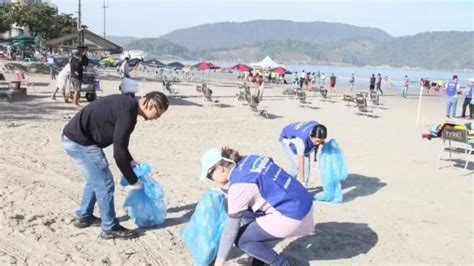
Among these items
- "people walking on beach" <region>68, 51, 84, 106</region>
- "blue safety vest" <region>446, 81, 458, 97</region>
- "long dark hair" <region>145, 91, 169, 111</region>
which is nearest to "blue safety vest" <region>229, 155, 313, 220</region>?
"long dark hair" <region>145, 91, 169, 111</region>

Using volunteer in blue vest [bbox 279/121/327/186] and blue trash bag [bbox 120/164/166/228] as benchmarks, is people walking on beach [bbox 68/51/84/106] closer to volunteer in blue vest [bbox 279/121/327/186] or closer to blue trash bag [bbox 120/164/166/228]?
volunteer in blue vest [bbox 279/121/327/186]

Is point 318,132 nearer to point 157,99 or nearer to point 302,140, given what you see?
point 302,140

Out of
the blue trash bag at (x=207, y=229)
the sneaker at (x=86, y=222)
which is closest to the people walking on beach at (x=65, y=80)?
the sneaker at (x=86, y=222)

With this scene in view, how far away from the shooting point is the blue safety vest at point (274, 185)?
11.2 ft

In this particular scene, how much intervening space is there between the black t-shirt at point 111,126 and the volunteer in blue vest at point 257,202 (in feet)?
2.50

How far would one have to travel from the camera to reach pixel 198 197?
6.00 metres

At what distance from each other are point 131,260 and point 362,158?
6.03 metres

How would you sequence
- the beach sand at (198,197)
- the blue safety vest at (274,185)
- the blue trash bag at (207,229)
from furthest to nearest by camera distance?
1. the beach sand at (198,197)
2. the blue trash bag at (207,229)
3. the blue safety vest at (274,185)

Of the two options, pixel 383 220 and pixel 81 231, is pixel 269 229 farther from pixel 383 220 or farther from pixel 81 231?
pixel 383 220

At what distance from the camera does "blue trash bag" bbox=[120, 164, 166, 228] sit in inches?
184

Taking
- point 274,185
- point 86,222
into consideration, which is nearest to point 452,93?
point 86,222

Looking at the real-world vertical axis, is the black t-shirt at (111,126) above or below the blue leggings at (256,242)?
above

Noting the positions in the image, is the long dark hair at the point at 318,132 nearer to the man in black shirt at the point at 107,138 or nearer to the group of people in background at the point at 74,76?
the man in black shirt at the point at 107,138

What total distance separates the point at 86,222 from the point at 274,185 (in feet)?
6.85
